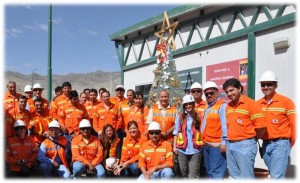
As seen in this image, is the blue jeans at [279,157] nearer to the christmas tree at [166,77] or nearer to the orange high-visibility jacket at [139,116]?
the orange high-visibility jacket at [139,116]

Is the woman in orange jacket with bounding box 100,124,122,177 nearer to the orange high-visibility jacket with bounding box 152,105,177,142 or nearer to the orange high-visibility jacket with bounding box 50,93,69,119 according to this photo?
the orange high-visibility jacket with bounding box 152,105,177,142

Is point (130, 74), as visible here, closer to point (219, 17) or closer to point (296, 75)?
point (219, 17)

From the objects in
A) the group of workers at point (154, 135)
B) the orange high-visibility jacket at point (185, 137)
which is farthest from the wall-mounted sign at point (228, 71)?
the orange high-visibility jacket at point (185, 137)

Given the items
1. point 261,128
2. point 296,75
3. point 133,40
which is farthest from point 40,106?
point 133,40

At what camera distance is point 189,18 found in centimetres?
968

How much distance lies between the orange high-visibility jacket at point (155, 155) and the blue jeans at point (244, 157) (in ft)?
4.22

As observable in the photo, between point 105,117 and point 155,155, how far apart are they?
2010 mm

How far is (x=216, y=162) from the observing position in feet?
17.3

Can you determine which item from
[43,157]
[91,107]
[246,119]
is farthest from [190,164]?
[91,107]

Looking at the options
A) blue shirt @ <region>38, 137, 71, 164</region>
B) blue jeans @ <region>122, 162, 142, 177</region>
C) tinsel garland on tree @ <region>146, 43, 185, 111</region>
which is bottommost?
blue jeans @ <region>122, 162, 142, 177</region>

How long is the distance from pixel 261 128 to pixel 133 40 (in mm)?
8795

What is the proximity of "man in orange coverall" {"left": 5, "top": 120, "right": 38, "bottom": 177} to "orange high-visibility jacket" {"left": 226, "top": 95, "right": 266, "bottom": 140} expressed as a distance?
11.7ft

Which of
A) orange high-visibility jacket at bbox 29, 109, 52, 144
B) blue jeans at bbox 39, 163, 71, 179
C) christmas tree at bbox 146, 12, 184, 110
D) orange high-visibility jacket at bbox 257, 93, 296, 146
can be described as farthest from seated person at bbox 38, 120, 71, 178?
orange high-visibility jacket at bbox 257, 93, 296, 146

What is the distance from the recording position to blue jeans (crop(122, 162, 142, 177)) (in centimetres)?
622
